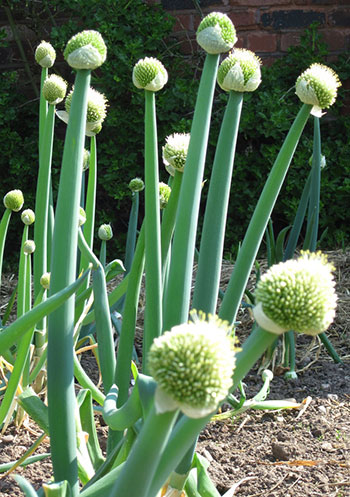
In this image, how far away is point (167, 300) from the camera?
0.99m

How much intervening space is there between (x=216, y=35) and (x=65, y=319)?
1.42ft

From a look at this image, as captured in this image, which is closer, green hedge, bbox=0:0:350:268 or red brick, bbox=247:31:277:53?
green hedge, bbox=0:0:350:268

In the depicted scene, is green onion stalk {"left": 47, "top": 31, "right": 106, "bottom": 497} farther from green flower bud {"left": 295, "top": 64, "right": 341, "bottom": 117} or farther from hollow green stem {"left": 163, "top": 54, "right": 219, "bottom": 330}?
green flower bud {"left": 295, "top": 64, "right": 341, "bottom": 117}

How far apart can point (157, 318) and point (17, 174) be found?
2501mm

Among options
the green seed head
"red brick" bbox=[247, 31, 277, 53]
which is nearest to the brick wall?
"red brick" bbox=[247, 31, 277, 53]

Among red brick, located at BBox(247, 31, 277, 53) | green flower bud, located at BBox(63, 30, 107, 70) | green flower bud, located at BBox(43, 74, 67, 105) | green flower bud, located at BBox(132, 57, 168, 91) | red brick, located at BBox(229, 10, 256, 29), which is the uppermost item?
red brick, located at BBox(229, 10, 256, 29)

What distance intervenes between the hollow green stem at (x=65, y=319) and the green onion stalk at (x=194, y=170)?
0.15 m

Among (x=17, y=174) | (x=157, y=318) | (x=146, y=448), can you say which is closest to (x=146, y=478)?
(x=146, y=448)

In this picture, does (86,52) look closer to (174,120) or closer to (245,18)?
(174,120)

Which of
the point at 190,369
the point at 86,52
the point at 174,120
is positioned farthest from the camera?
Result: the point at 174,120

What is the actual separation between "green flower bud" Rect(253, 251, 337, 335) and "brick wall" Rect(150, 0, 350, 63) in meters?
2.98

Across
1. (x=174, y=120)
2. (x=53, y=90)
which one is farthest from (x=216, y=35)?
(x=174, y=120)

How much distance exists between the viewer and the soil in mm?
1357

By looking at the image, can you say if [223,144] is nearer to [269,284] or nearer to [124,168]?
[269,284]
